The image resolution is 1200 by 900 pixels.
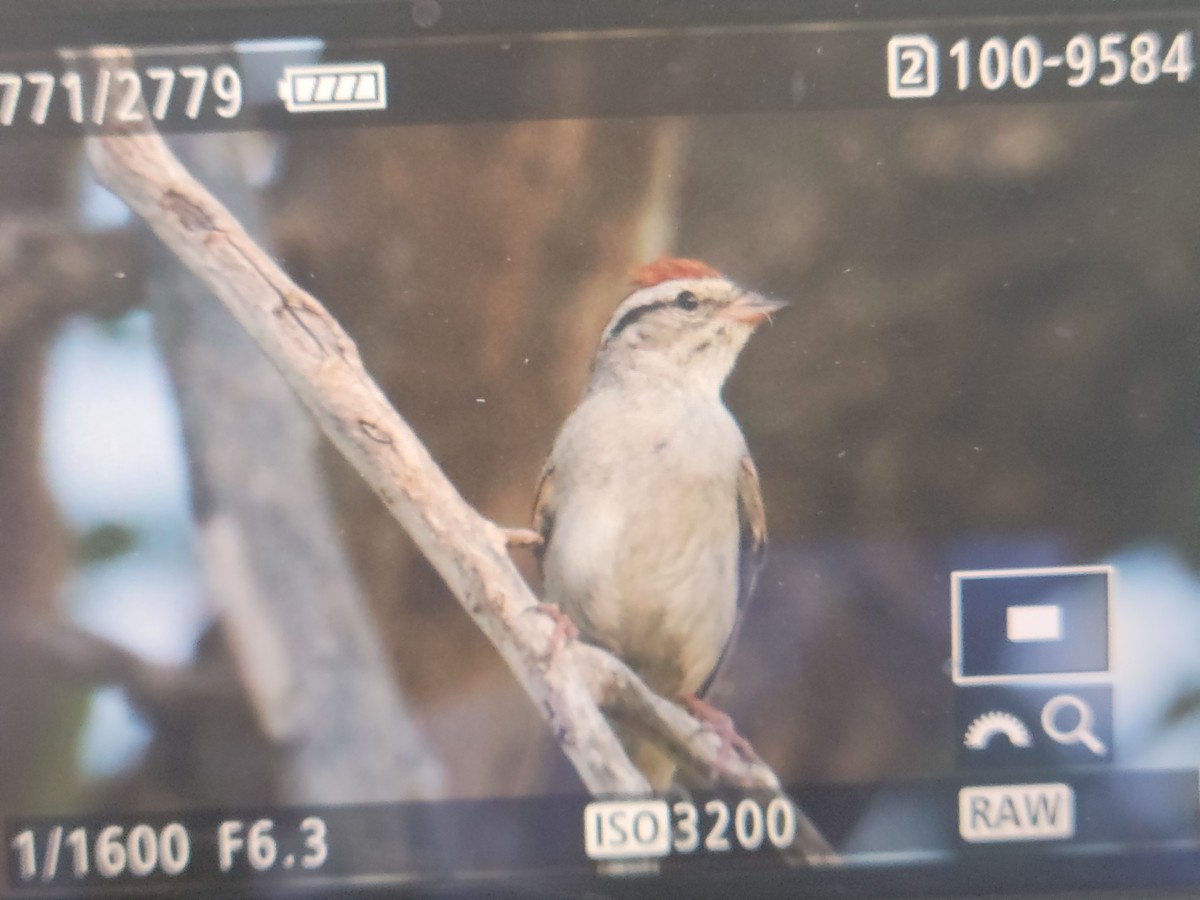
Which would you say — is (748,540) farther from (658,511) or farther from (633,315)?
(633,315)

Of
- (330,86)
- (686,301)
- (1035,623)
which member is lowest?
(1035,623)

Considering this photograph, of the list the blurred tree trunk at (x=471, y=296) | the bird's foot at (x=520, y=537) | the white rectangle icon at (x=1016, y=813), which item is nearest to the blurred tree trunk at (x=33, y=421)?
the blurred tree trunk at (x=471, y=296)

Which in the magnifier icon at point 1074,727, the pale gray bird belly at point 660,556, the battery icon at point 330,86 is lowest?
the magnifier icon at point 1074,727

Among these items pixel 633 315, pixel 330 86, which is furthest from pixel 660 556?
pixel 330 86

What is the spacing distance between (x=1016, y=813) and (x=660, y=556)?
0.32 m

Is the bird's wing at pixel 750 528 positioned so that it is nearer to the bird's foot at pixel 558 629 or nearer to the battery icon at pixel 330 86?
the bird's foot at pixel 558 629

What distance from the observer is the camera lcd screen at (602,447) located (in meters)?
0.72

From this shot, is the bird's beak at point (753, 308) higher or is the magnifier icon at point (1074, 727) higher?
the bird's beak at point (753, 308)

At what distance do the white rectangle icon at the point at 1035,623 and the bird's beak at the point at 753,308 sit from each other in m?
0.27

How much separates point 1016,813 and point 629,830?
0.92 ft

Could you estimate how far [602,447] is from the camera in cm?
74

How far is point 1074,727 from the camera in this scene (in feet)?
2.47

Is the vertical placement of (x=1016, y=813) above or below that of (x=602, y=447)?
below

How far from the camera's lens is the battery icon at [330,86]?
2.36 ft
